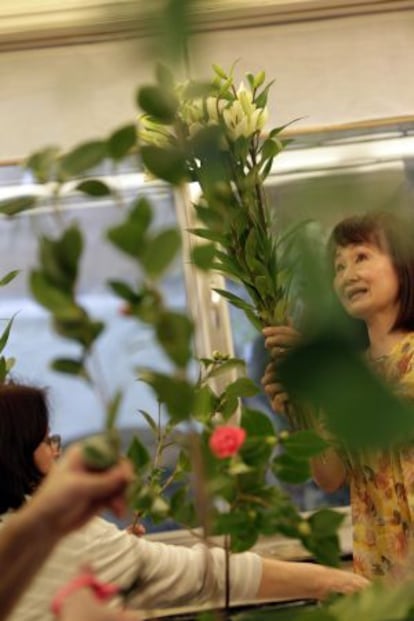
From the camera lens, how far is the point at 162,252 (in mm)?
515

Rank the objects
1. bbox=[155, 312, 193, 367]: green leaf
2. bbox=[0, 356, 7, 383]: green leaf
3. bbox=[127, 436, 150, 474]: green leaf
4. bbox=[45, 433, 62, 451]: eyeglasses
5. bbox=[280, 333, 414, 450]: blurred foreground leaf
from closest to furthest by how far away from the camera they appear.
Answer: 1. bbox=[280, 333, 414, 450]: blurred foreground leaf
2. bbox=[155, 312, 193, 367]: green leaf
3. bbox=[127, 436, 150, 474]: green leaf
4. bbox=[45, 433, 62, 451]: eyeglasses
5. bbox=[0, 356, 7, 383]: green leaf

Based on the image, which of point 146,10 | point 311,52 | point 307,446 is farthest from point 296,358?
point 311,52

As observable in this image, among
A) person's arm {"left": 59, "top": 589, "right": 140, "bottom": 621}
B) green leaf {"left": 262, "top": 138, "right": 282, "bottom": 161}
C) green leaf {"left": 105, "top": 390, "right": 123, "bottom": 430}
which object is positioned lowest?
person's arm {"left": 59, "top": 589, "right": 140, "bottom": 621}

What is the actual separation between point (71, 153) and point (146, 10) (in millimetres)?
250

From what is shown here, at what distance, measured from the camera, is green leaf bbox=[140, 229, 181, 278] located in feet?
1.69

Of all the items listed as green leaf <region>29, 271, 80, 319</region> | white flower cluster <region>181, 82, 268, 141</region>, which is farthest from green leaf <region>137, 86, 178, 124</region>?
white flower cluster <region>181, 82, 268, 141</region>

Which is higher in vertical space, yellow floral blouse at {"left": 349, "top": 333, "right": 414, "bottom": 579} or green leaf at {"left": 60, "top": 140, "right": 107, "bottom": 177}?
green leaf at {"left": 60, "top": 140, "right": 107, "bottom": 177}

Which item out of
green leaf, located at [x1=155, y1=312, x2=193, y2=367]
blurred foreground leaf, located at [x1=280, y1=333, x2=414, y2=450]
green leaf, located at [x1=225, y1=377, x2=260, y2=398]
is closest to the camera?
blurred foreground leaf, located at [x1=280, y1=333, x2=414, y2=450]

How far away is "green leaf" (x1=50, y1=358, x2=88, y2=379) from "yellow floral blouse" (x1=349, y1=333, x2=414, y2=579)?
0.75 meters

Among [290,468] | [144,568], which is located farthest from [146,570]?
[290,468]

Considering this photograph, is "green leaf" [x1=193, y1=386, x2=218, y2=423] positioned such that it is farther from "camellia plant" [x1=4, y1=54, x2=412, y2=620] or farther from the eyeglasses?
the eyeglasses

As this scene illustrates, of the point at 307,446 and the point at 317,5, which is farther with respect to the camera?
the point at 317,5

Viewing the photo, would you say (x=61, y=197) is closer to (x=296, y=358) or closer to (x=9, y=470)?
(x=296, y=358)

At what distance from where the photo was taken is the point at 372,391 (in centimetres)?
36
